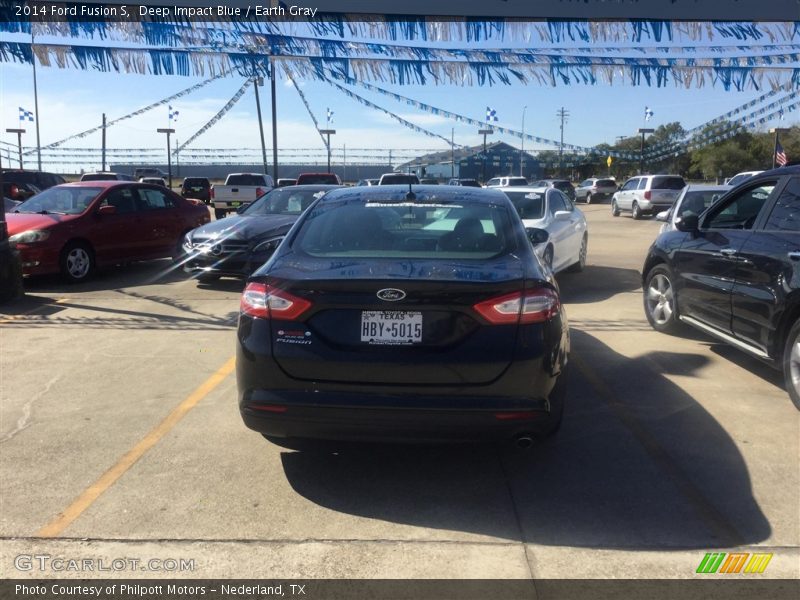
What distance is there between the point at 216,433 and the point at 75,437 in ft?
3.03

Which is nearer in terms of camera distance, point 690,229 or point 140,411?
point 140,411

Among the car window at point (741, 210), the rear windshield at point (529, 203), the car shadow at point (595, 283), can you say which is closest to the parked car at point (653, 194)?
the car shadow at point (595, 283)

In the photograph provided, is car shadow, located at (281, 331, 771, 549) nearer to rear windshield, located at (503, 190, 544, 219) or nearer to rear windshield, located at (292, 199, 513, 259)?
rear windshield, located at (292, 199, 513, 259)

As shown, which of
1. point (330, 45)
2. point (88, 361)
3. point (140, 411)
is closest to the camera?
point (140, 411)

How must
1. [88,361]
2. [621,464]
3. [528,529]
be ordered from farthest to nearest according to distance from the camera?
[88,361] < [621,464] < [528,529]

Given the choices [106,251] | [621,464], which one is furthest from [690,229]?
[106,251]

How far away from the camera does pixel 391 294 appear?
3.63m

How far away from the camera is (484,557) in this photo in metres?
3.34

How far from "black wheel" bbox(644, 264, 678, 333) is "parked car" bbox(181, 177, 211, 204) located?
102 ft

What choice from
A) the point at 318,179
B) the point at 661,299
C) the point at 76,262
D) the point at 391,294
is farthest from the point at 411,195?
the point at 318,179

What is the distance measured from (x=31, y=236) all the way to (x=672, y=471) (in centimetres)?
969

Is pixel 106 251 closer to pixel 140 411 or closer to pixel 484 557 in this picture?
pixel 140 411

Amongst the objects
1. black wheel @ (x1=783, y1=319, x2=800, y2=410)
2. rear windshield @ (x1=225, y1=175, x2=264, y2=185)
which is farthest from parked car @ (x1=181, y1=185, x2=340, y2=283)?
rear windshield @ (x1=225, y1=175, x2=264, y2=185)

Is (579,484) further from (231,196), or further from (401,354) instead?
(231,196)
